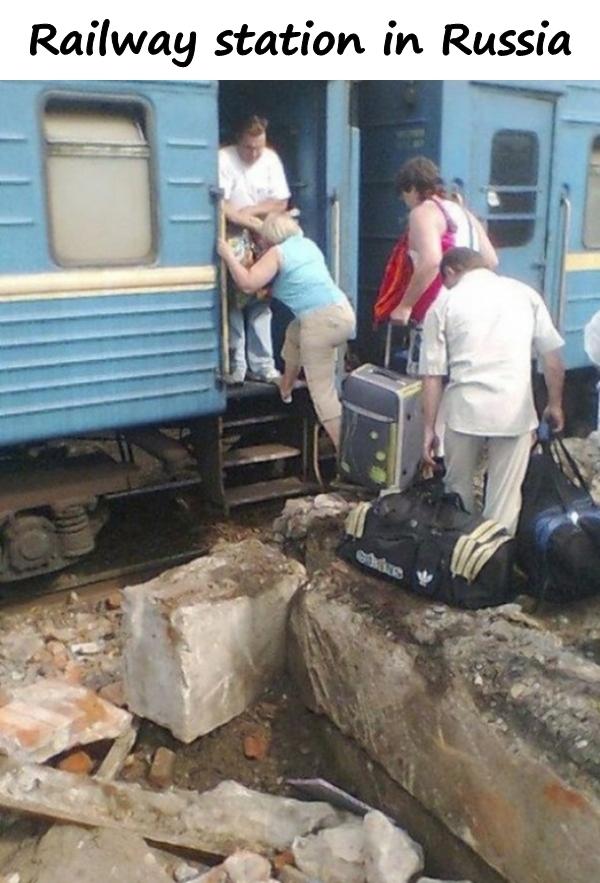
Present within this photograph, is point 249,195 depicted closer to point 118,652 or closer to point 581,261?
point 118,652

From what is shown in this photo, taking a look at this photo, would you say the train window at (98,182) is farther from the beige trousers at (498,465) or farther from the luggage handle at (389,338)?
the beige trousers at (498,465)

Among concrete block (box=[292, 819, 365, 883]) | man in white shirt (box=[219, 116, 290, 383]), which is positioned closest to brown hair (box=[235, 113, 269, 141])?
man in white shirt (box=[219, 116, 290, 383])

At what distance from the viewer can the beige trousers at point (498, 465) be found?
4.61 metres

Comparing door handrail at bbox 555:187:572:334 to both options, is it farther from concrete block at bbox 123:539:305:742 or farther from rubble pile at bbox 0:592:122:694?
concrete block at bbox 123:539:305:742

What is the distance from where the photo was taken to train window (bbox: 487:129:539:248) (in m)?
6.99

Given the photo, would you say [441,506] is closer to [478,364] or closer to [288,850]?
[478,364]

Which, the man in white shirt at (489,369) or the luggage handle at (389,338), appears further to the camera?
the luggage handle at (389,338)

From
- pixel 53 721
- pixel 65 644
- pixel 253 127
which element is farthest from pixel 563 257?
pixel 53 721

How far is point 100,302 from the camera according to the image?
17.4 feet

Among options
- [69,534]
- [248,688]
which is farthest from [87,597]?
[248,688]

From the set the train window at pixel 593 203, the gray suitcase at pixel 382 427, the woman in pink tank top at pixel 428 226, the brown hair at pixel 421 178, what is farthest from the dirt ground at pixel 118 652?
the train window at pixel 593 203

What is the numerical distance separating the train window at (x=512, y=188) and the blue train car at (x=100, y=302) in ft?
4.79

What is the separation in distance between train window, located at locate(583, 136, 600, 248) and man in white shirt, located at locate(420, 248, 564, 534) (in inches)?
137

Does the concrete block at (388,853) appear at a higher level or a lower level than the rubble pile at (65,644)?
higher
